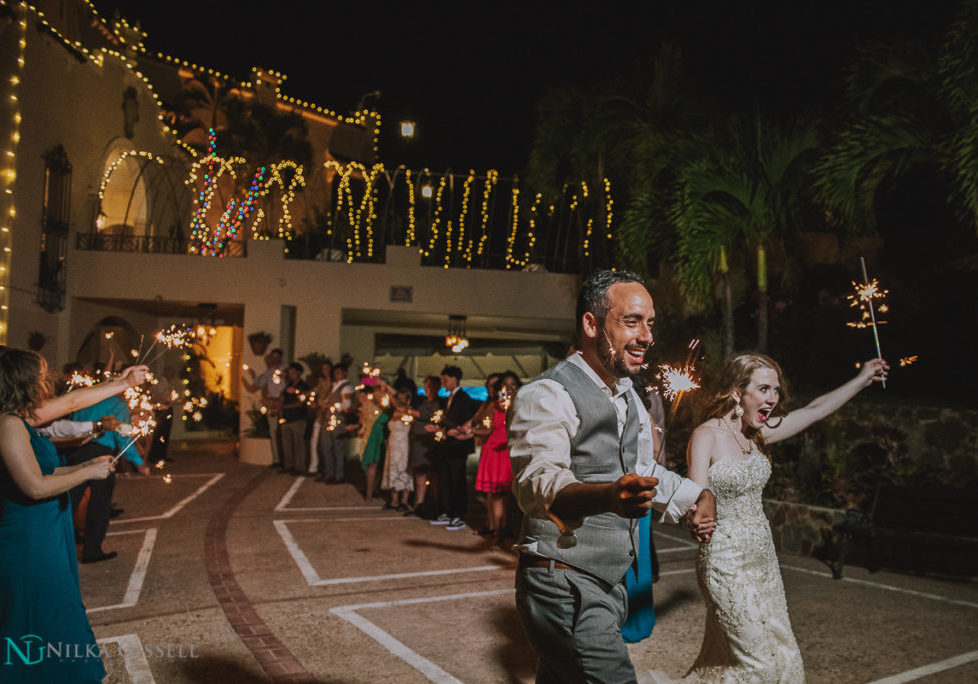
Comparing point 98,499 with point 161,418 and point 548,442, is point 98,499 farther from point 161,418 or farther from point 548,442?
point 161,418

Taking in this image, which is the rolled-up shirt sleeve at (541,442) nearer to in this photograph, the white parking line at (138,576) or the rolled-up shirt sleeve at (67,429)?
the white parking line at (138,576)

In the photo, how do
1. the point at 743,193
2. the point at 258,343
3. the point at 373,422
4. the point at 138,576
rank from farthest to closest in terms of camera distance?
1. the point at 258,343
2. the point at 373,422
3. the point at 743,193
4. the point at 138,576

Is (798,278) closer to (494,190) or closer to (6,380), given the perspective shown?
(494,190)

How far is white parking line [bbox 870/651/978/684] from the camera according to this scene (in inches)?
189

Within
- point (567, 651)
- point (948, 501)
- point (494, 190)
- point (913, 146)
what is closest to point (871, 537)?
point (948, 501)

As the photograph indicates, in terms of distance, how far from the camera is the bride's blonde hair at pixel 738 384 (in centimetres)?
407

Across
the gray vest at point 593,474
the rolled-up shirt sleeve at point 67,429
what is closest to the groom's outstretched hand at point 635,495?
the gray vest at point 593,474

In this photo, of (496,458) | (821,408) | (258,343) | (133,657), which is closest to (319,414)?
(258,343)

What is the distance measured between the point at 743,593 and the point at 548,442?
6.36ft

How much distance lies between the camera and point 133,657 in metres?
4.86

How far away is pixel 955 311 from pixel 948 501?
559cm

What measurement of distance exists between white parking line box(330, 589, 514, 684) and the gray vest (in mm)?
2555

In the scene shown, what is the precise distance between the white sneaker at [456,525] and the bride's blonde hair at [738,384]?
19.8ft

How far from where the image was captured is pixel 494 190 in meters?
18.4
